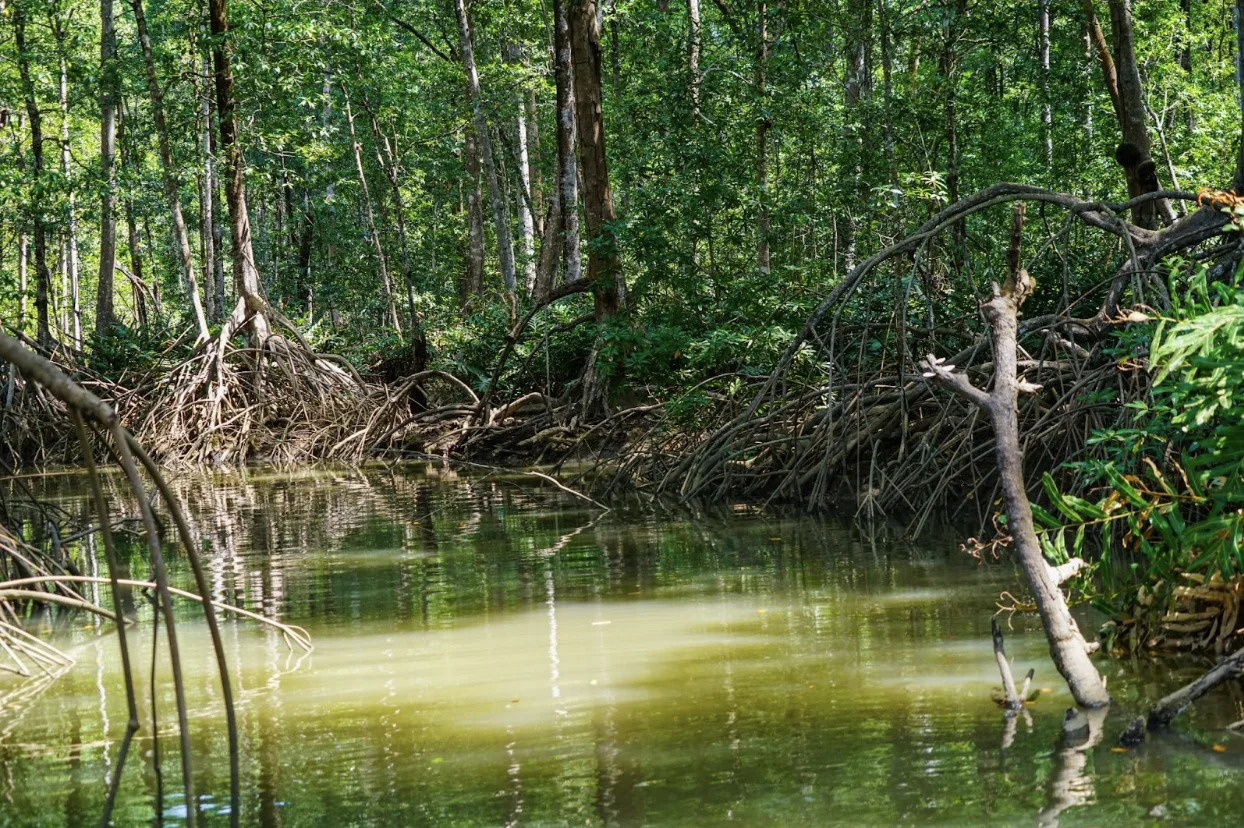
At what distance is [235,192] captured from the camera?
1772cm

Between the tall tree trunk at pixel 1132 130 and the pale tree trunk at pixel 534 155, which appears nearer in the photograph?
the tall tree trunk at pixel 1132 130

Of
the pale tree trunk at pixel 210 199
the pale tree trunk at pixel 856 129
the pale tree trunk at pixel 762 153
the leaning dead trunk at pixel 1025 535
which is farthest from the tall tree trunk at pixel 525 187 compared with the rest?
the leaning dead trunk at pixel 1025 535

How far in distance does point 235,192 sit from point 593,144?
614 centimetres

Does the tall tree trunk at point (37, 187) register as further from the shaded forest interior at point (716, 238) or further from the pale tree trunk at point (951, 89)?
the pale tree trunk at point (951, 89)

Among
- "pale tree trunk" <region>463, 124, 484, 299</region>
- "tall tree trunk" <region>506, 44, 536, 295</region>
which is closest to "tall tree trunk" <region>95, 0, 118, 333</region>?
"pale tree trunk" <region>463, 124, 484, 299</region>

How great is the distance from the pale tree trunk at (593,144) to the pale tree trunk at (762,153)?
1.53m

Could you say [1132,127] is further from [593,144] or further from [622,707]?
[622,707]

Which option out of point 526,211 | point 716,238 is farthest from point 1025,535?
point 526,211

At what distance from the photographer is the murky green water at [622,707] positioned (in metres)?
3.12

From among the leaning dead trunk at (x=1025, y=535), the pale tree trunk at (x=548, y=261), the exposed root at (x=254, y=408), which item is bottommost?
the leaning dead trunk at (x=1025, y=535)

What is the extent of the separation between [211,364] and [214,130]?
456 cm

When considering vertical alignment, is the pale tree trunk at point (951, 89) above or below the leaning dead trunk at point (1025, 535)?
above

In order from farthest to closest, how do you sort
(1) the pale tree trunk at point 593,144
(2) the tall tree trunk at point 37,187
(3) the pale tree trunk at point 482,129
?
(3) the pale tree trunk at point 482,129, (2) the tall tree trunk at point 37,187, (1) the pale tree trunk at point 593,144

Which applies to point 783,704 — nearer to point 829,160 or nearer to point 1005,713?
point 1005,713
